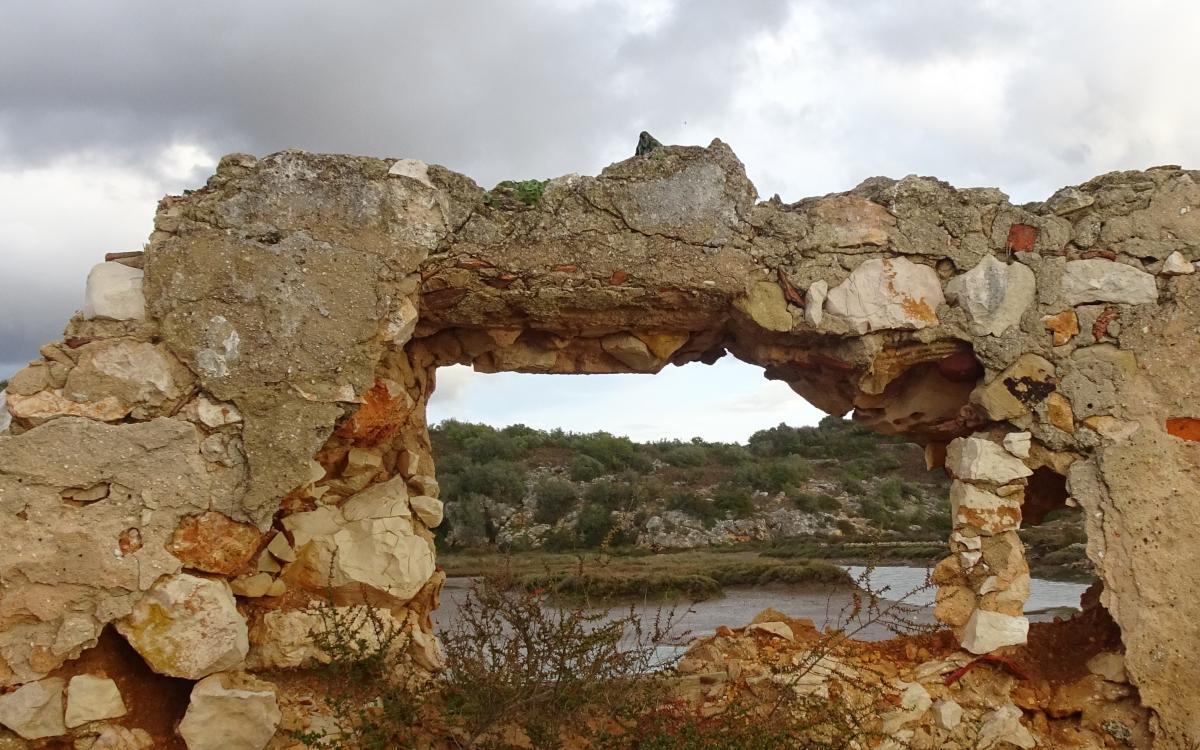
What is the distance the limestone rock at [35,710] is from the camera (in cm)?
303

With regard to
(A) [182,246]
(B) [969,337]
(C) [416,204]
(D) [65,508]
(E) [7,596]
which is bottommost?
(E) [7,596]

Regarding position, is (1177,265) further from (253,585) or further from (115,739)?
(115,739)

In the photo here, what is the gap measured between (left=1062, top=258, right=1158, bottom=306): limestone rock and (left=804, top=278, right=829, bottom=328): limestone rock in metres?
1.05

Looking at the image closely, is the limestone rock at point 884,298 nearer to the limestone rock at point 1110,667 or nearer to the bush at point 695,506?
the limestone rock at point 1110,667

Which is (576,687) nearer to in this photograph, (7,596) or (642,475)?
(7,596)

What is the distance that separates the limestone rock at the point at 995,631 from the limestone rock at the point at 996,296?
1220 millimetres

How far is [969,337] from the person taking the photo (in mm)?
4062

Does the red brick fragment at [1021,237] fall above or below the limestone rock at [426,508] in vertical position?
above

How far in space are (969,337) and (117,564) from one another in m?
3.52

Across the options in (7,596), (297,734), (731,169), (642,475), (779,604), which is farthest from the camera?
(642,475)

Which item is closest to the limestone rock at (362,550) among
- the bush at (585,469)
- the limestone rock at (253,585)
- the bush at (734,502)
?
the limestone rock at (253,585)

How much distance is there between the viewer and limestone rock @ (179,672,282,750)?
322 cm

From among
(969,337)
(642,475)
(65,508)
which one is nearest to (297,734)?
(65,508)

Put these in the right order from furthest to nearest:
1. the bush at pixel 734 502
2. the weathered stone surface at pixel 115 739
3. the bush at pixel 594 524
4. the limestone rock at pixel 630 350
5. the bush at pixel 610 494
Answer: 1. the bush at pixel 734 502
2. the bush at pixel 610 494
3. the bush at pixel 594 524
4. the limestone rock at pixel 630 350
5. the weathered stone surface at pixel 115 739
